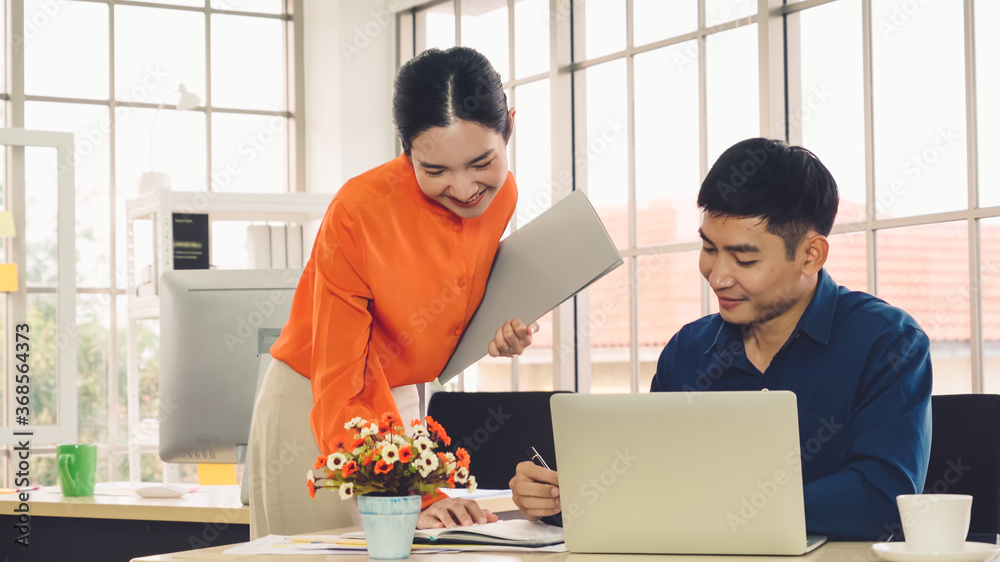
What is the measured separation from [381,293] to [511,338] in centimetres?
21

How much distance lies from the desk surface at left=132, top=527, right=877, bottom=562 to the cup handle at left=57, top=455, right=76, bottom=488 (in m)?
1.37

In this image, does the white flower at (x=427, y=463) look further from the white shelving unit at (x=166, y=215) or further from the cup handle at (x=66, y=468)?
the white shelving unit at (x=166, y=215)

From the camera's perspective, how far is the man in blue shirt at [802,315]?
1.34 m

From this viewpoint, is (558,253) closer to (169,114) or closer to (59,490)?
(59,490)

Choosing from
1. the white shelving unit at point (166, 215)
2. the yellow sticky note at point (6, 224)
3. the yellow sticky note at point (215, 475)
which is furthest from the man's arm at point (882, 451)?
the white shelving unit at point (166, 215)

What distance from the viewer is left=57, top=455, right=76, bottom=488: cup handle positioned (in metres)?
2.43

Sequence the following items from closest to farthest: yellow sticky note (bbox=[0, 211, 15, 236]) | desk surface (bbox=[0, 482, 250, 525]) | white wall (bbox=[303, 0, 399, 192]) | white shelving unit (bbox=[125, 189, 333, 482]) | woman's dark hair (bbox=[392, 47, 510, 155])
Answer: woman's dark hair (bbox=[392, 47, 510, 155]) < desk surface (bbox=[0, 482, 250, 525]) < yellow sticky note (bbox=[0, 211, 15, 236]) < white shelving unit (bbox=[125, 189, 333, 482]) < white wall (bbox=[303, 0, 399, 192])

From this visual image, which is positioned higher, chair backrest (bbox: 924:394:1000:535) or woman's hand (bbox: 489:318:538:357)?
woman's hand (bbox: 489:318:538:357)

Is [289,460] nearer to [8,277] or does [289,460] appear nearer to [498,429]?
[498,429]

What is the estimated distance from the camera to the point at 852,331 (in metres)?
1.43

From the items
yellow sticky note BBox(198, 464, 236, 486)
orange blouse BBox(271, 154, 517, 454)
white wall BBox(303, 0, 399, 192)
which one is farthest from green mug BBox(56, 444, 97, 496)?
white wall BBox(303, 0, 399, 192)

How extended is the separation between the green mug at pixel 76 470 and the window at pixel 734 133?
7.02ft

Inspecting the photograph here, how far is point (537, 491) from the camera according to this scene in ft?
4.35

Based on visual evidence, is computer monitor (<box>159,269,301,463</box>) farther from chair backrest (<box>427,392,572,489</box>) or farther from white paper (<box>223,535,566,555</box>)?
white paper (<box>223,535,566,555</box>)
